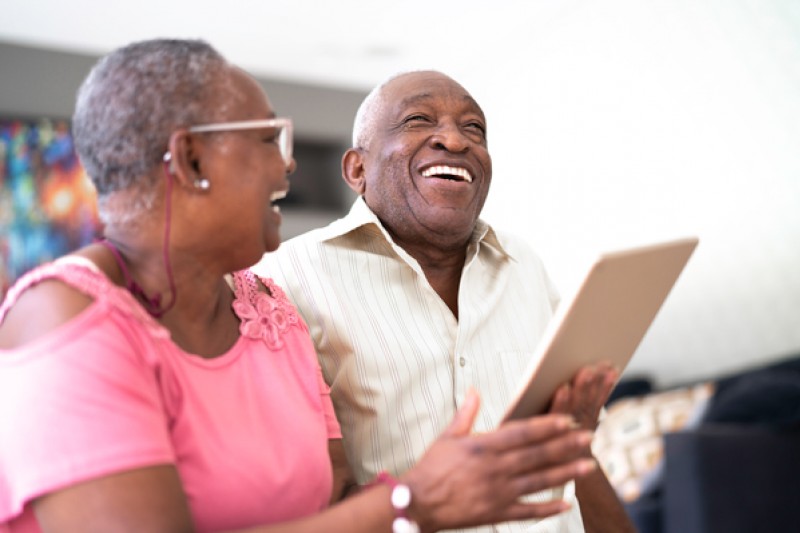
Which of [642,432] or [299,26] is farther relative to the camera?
[299,26]

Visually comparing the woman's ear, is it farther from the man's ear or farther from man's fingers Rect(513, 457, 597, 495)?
the man's ear

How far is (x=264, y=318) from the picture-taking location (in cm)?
118

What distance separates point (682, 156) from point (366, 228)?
2.73 metres

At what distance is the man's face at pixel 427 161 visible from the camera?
1581 mm

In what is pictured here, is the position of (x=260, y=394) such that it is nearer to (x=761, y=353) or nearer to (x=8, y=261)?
(x=761, y=353)

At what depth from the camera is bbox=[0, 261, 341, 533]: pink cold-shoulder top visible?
812mm

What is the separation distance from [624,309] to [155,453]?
643 mm

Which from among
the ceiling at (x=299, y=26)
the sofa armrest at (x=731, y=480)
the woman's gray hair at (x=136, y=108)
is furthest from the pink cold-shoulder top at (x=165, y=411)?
the ceiling at (x=299, y=26)

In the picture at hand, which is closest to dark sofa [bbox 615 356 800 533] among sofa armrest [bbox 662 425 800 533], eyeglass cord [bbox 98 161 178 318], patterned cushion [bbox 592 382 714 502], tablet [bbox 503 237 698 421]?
sofa armrest [bbox 662 425 800 533]

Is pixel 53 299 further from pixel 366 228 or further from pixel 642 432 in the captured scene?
pixel 642 432

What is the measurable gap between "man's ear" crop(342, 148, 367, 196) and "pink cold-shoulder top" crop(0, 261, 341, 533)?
55cm

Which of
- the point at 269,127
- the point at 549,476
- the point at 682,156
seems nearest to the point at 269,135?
the point at 269,127

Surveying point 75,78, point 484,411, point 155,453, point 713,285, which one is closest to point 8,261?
point 75,78

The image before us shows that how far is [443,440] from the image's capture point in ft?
3.04
